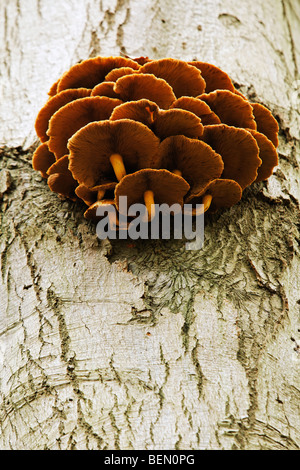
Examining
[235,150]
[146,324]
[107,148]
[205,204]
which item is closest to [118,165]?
[107,148]

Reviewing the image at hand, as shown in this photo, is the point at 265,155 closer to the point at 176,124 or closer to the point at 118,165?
the point at 176,124

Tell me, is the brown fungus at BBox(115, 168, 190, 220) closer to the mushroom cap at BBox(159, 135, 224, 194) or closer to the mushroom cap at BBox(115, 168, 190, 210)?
the mushroom cap at BBox(115, 168, 190, 210)

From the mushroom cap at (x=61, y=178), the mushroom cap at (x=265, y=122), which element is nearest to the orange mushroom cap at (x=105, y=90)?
the mushroom cap at (x=61, y=178)

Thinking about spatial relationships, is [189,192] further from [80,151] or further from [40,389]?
[40,389]

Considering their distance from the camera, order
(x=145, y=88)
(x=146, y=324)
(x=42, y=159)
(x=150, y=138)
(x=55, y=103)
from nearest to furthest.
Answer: (x=146, y=324) < (x=150, y=138) < (x=145, y=88) < (x=55, y=103) < (x=42, y=159)

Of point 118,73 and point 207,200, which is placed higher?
point 118,73

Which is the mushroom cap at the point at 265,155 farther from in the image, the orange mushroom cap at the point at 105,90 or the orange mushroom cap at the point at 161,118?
the orange mushroom cap at the point at 105,90

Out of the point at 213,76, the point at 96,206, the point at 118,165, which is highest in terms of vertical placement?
the point at 213,76

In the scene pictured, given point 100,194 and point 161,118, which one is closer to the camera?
point 161,118
